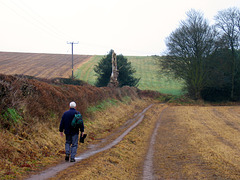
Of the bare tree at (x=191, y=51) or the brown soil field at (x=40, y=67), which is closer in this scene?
the bare tree at (x=191, y=51)

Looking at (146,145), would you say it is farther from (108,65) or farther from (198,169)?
(108,65)

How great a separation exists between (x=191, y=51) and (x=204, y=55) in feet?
6.38

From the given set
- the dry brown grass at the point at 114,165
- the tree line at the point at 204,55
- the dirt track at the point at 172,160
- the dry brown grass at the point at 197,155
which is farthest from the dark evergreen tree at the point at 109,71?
the dry brown grass at the point at 114,165

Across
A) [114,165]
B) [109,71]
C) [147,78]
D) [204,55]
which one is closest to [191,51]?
[204,55]

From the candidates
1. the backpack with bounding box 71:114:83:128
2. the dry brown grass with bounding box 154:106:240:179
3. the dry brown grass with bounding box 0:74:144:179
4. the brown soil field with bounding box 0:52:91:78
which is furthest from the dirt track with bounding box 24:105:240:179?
the brown soil field with bounding box 0:52:91:78

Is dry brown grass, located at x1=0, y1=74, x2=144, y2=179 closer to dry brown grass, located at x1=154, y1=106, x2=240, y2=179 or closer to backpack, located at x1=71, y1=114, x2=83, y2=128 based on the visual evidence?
backpack, located at x1=71, y1=114, x2=83, y2=128

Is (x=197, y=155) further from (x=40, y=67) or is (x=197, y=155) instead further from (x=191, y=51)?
(x=40, y=67)

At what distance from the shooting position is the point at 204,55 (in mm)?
38906

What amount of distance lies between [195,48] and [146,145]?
30.1m

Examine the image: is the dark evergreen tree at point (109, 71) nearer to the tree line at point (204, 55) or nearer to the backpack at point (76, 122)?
the tree line at point (204, 55)

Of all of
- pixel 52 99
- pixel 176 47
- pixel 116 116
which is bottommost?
pixel 116 116

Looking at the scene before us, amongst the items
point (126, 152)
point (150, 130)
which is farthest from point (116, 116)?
point (126, 152)

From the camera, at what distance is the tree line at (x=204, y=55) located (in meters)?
38.0

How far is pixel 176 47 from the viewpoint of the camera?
3853 centimetres
